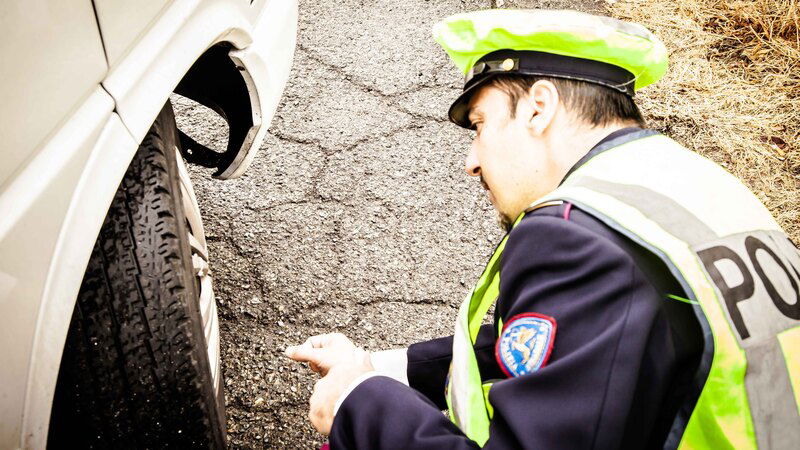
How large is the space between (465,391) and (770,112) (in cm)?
289

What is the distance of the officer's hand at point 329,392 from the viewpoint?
124 centimetres

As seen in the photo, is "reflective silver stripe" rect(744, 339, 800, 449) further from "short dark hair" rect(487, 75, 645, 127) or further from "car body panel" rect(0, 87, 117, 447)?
"car body panel" rect(0, 87, 117, 447)

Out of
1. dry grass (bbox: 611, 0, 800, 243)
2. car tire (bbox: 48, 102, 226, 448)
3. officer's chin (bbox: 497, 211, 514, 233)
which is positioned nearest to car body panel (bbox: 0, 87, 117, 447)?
car tire (bbox: 48, 102, 226, 448)

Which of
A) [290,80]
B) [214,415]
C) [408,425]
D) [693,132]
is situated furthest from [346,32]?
[408,425]

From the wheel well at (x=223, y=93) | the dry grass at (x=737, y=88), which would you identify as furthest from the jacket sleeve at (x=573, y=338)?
the dry grass at (x=737, y=88)

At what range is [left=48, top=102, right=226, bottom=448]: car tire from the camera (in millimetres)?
1209

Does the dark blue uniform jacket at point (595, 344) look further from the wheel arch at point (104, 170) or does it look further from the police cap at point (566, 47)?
the wheel arch at point (104, 170)

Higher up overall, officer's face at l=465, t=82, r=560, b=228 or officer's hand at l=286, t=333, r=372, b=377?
officer's face at l=465, t=82, r=560, b=228

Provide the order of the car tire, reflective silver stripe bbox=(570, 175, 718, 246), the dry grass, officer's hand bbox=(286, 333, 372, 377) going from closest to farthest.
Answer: reflective silver stripe bbox=(570, 175, 718, 246) → the car tire → officer's hand bbox=(286, 333, 372, 377) → the dry grass

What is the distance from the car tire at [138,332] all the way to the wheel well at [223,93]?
0.39 metres

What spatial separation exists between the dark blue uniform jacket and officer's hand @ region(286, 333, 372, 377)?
453mm

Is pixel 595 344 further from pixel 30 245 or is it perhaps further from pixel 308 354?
pixel 30 245

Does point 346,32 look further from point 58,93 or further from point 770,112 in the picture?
point 58,93

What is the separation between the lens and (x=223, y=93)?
1.78 m
